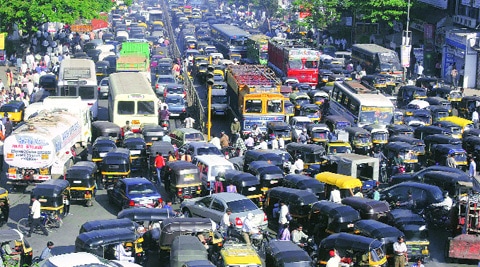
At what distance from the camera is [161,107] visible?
52.5 meters

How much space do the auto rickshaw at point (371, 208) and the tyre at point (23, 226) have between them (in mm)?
10840

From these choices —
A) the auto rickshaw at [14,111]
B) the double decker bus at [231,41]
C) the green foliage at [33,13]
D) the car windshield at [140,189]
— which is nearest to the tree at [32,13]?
the green foliage at [33,13]

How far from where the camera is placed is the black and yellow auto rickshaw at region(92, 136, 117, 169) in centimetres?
4028

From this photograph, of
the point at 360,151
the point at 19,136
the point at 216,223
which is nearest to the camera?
the point at 216,223

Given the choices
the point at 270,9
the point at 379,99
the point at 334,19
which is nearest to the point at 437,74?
the point at 334,19

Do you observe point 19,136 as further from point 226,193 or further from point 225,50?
point 225,50

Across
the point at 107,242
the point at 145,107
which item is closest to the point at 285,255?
the point at 107,242

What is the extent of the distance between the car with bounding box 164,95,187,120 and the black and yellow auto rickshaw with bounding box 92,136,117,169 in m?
12.3

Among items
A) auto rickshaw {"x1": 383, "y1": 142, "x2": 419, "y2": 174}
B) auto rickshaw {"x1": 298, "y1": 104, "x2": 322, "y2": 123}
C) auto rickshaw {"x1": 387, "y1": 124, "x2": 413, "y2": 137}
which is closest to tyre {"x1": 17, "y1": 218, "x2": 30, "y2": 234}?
auto rickshaw {"x1": 383, "y1": 142, "x2": 419, "y2": 174}

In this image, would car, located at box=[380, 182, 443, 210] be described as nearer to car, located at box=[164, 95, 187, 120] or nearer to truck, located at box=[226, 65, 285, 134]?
truck, located at box=[226, 65, 285, 134]

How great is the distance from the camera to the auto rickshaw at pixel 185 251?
26.3 meters

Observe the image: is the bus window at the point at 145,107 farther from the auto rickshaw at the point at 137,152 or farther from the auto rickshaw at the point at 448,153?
the auto rickshaw at the point at 448,153

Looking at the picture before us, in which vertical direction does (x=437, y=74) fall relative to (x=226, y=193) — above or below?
below

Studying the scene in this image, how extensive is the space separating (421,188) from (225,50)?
181ft
